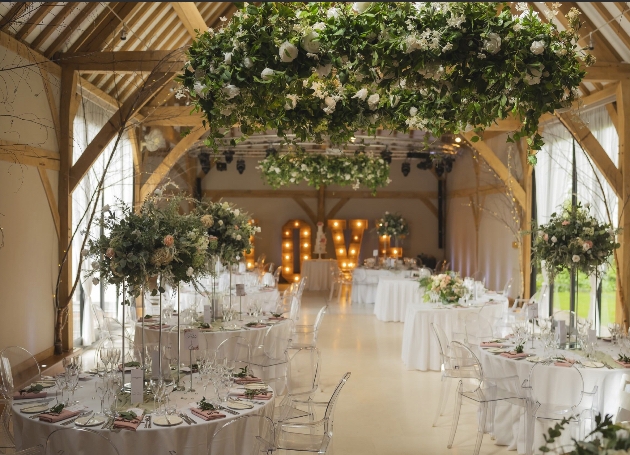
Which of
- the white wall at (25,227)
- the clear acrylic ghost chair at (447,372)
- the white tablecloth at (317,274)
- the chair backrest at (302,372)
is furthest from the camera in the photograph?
the white tablecloth at (317,274)

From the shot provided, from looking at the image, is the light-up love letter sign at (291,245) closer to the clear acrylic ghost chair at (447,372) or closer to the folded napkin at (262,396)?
the clear acrylic ghost chair at (447,372)

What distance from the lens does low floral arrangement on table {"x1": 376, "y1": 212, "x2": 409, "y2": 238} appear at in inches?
734

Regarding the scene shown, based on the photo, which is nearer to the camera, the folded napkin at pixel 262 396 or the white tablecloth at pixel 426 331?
the folded napkin at pixel 262 396

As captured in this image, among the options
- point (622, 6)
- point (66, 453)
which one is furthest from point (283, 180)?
point (66, 453)

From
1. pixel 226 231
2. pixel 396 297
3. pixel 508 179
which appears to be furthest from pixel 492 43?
pixel 396 297

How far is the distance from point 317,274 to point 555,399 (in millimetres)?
12282

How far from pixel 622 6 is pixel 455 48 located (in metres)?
4.92

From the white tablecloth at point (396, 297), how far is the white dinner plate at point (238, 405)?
319 inches

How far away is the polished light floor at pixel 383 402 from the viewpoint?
231 inches

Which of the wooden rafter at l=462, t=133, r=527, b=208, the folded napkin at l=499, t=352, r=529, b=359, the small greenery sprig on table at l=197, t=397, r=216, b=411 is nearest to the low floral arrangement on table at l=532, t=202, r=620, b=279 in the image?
the folded napkin at l=499, t=352, r=529, b=359

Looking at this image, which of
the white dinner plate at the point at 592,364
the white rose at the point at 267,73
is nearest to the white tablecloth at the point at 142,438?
the white rose at the point at 267,73

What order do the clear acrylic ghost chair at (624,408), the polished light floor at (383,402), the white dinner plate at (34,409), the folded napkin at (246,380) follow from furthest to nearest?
the polished light floor at (383,402) → the folded napkin at (246,380) → the clear acrylic ghost chair at (624,408) → the white dinner plate at (34,409)

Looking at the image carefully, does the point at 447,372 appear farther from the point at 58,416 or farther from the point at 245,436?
the point at 58,416

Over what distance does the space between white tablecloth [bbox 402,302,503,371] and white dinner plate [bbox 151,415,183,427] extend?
501 cm
